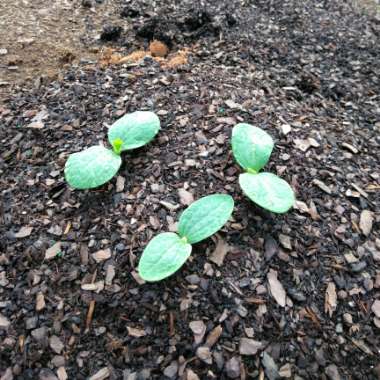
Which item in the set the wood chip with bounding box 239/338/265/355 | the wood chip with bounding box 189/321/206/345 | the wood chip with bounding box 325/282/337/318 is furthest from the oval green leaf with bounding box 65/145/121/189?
the wood chip with bounding box 325/282/337/318

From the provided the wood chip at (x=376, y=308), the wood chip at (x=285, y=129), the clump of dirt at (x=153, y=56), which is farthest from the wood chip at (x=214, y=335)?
the clump of dirt at (x=153, y=56)

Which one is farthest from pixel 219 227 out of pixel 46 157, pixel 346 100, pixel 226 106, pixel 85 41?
pixel 85 41

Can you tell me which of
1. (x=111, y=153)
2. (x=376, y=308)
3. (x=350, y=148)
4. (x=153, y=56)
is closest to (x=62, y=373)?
(x=111, y=153)

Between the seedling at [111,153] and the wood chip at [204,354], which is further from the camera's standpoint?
the seedling at [111,153]

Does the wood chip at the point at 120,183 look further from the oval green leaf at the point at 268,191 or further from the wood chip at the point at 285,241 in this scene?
the wood chip at the point at 285,241

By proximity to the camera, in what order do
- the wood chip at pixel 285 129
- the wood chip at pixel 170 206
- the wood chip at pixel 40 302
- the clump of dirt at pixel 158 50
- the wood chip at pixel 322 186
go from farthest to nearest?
1. the clump of dirt at pixel 158 50
2. the wood chip at pixel 285 129
3. the wood chip at pixel 322 186
4. the wood chip at pixel 170 206
5. the wood chip at pixel 40 302

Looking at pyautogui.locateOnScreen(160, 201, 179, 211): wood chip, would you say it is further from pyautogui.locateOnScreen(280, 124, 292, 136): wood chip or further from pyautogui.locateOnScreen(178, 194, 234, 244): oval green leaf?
pyautogui.locateOnScreen(280, 124, 292, 136): wood chip

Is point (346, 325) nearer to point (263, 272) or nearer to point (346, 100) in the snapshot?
point (263, 272)

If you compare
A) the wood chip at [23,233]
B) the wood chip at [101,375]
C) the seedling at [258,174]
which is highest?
the seedling at [258,174]
